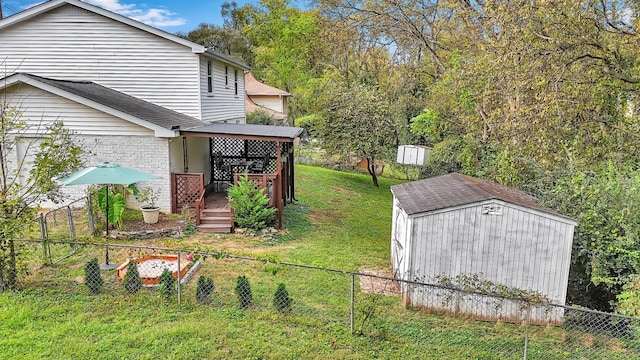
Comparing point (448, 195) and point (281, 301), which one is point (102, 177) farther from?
point (448, 195)

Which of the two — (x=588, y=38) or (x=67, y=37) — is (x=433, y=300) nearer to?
(x=588, y=38)

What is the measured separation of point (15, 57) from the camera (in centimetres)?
1439

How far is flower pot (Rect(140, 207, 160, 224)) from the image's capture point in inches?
445

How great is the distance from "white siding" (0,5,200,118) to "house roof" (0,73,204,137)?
71 cm

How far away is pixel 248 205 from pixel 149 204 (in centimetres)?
288

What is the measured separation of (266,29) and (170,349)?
151 feet

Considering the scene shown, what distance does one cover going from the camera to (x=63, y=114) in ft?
39.3

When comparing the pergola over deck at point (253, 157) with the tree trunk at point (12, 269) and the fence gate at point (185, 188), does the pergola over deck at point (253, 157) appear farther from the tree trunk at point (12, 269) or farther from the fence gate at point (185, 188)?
the tree trunk at point (12, 269)

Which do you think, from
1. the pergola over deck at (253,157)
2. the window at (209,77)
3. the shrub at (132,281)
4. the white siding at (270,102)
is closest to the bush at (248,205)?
the pergola over deck at (253,157)

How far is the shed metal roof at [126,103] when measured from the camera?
38.8ft

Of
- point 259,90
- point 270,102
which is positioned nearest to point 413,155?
point 259,90

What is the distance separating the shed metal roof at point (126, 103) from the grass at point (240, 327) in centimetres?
438

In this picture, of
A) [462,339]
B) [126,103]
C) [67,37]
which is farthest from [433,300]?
[67,37]

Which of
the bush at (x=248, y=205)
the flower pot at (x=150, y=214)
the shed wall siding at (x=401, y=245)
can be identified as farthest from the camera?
the bush at (x=248, y=205)
